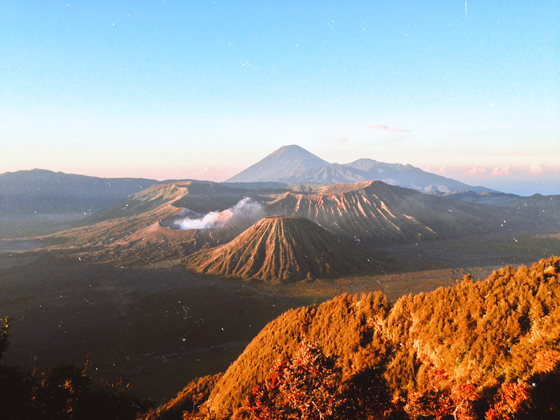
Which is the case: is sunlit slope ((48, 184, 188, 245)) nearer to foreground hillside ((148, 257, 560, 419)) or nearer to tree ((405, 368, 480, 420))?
foreground hillside ((148, 257, 560, 419))

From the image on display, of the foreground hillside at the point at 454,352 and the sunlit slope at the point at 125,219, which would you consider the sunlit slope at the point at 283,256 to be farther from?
the sunlit slope at the point at 125,219

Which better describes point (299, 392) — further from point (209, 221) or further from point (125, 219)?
point (125, 219)

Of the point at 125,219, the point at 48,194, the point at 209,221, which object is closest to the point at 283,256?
the point at 209,221

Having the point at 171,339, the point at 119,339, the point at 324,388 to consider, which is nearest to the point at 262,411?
the point at 324,388

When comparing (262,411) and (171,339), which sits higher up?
(262,411)

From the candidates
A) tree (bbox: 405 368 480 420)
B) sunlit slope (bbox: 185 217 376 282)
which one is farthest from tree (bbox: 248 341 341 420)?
sunlit slope (bbox: 185 217 376 282)

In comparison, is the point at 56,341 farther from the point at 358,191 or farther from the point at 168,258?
the point at 358,191
